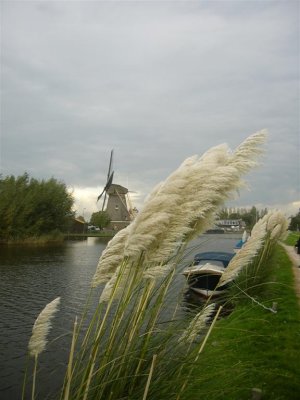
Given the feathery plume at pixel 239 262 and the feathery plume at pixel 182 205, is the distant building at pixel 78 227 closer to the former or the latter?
the feathery plume at pixel 239 262

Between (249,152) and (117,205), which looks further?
(117,205)

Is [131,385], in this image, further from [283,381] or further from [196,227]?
[283,381]

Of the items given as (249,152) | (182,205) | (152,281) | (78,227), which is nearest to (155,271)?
(152,281)

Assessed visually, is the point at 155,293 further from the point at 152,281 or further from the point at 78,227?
the point at 78,227

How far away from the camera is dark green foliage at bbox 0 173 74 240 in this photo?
148 feet

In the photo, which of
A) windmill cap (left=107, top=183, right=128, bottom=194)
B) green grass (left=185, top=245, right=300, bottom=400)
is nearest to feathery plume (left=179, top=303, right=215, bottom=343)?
green grass (left=185, top=245, right=300, bottom=400)

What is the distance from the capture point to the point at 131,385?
2885 mm

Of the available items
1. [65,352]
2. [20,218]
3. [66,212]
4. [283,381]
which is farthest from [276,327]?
[66,212]

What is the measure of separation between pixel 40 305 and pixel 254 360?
1093 cm

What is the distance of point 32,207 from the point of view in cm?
4750

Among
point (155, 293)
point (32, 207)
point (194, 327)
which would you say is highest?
point (32, 207)

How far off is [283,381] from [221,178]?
11.7 feet

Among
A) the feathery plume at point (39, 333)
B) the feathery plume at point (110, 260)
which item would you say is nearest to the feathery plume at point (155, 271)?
the feathery plume at point (110, 260)

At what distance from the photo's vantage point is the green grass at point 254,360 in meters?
3.23
